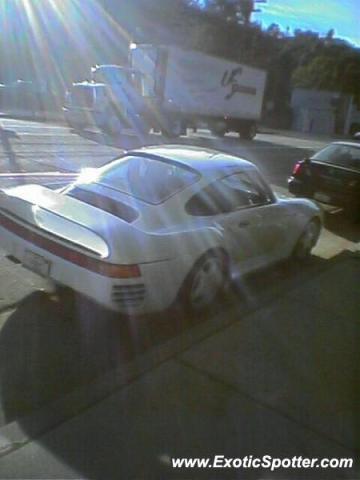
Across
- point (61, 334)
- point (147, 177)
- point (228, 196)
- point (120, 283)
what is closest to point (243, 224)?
point (228, 196)

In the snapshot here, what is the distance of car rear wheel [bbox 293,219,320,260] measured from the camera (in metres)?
5.78

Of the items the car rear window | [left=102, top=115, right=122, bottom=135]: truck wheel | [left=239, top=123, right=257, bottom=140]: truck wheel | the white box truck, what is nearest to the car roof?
the car rear window

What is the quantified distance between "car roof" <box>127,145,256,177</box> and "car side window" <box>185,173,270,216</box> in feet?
0.32

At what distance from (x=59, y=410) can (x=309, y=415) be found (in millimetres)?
1471

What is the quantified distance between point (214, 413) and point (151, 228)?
154 centimetres

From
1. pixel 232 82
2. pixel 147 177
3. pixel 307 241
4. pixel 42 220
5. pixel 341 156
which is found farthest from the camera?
pixel 232 82

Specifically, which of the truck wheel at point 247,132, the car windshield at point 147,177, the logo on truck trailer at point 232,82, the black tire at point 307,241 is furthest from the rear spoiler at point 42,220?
the truck wheel at point 247,132

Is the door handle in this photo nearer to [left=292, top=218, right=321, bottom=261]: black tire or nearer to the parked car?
[left=292, top=218, right=321, bottom=261]: black tire

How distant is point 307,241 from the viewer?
5926mm

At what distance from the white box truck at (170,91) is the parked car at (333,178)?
1117 cm

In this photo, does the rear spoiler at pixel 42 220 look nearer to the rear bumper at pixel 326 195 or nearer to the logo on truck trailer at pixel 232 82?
the rear bumper at pixel 326 195

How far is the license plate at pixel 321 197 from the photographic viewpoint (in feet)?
27.9

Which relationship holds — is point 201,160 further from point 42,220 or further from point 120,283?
point 120,283

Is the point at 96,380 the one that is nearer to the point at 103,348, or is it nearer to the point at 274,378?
the point at 103,348
